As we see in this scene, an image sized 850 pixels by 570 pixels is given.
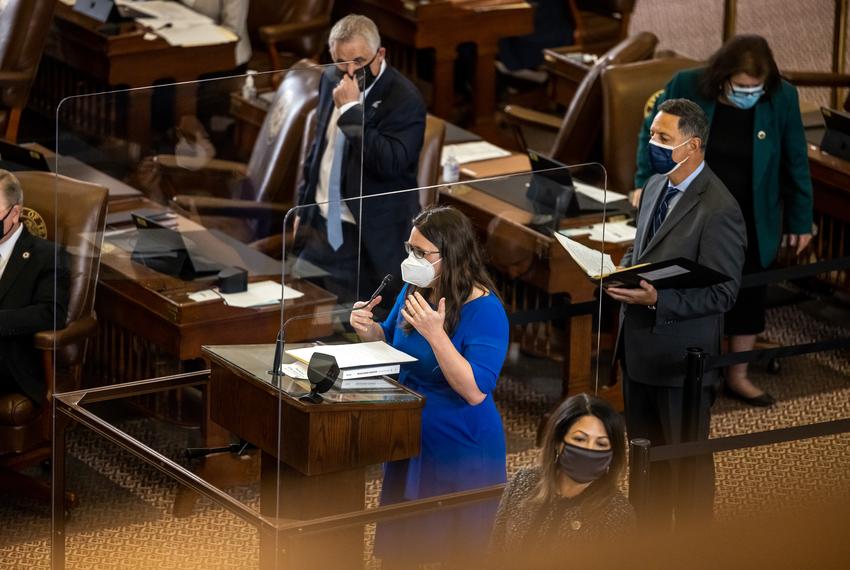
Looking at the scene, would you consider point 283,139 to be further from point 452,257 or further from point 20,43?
point 452,257

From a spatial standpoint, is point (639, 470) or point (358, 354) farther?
point (358, 354)

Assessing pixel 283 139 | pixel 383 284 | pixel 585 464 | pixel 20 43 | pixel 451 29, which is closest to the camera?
pixel 585 464

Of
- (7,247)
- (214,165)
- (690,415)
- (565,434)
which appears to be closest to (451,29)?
(214,165)

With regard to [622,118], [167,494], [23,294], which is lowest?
[167,494]

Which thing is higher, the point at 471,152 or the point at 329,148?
the point at 329,148

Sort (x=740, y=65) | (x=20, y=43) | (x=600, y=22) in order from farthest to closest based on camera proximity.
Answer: (x=600, y=22)
(x=20, y=43)
(x=740, y=65)

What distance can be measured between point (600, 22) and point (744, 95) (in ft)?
13.4

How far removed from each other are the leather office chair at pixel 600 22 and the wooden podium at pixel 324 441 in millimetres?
5291

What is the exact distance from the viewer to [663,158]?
3.22 meters

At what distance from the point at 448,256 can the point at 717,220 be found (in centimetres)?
75

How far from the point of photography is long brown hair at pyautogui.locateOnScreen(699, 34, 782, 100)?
12.2ft

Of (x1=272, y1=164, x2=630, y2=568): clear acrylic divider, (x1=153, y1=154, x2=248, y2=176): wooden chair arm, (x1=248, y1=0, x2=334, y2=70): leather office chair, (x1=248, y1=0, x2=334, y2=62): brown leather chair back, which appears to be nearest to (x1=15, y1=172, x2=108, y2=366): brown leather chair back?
(x1=153, y1=154, x2=248, y2=176): wooden chair arm

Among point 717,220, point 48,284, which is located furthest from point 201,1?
point 717,220

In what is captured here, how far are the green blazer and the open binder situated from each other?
2.69ft
